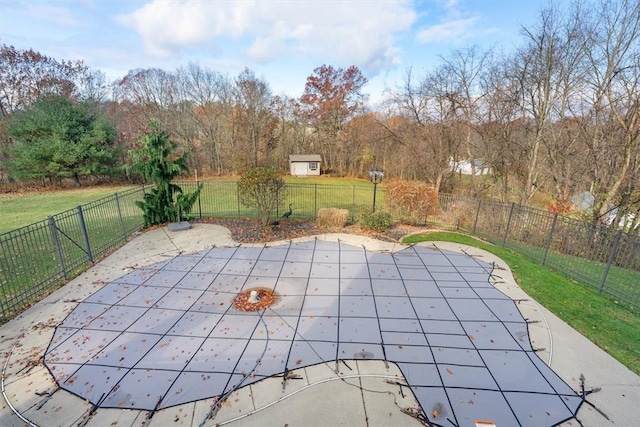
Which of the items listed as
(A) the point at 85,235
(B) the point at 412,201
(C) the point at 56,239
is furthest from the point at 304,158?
(C) the point at 56,239

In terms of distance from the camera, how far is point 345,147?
30688mm

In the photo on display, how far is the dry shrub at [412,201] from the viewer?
9.51 m

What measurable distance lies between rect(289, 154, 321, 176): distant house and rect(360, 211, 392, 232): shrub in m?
21.2

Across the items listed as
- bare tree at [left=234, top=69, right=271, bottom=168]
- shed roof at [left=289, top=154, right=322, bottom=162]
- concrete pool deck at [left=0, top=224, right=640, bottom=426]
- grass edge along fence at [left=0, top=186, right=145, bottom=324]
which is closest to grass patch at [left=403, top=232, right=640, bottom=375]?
concrete pool deck at [left=0, top=224, right=640, bottom=426]

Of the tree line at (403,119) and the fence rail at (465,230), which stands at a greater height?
the tree line at (403,119)

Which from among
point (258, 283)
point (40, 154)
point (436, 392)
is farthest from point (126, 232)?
point (40, 154)

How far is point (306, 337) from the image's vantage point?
12.6 feet

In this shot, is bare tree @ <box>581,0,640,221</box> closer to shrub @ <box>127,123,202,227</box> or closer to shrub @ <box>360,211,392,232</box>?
shrub @ <box>360,211,392,232</box>

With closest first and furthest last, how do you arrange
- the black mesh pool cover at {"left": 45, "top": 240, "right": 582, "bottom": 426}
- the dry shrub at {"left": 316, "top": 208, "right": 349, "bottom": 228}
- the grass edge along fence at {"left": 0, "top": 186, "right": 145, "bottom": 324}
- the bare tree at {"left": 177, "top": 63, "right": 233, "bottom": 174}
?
the black mesh pool cover at {"left": 45, "top": 240, "right": 582, "bottom": 426} → the grass edge along fence at {"left": 0, "top": 186, "right": 145, "bottom": 324} → the dry shrub at {"left": 316, "top": 208, "right": 349, "bottom": 228} → the bare tree at {"left": 177, "top": 63, "right": 233, "bottom": 174}

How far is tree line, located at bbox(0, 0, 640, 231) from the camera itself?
375 inches

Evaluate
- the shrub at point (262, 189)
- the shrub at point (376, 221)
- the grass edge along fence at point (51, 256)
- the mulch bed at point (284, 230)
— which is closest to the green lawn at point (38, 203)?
the grass edge along fence at point (51, 256)

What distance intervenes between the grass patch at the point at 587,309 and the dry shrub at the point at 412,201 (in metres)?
3.02

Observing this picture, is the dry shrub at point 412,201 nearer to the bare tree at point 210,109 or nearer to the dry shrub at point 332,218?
the dry shrub at point 332,218

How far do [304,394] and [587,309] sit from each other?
5.16 meters
